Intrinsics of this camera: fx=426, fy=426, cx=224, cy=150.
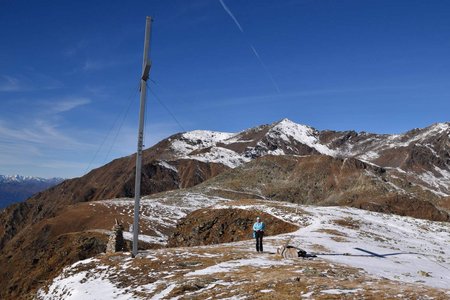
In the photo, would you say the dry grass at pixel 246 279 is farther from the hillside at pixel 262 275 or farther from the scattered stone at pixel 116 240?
the scattered stone at pixel 116 240

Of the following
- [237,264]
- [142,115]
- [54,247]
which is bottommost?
[54,247]

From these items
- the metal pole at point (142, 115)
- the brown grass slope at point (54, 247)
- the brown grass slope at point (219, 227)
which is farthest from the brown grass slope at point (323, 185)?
the metal pole at point (142, 115)

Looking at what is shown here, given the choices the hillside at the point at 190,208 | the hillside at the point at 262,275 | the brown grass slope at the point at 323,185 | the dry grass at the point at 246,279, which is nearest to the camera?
the dry grass at the point at 246,279

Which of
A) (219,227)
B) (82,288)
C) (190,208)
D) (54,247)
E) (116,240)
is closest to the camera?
(82,288)

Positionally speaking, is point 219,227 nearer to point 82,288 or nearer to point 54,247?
point 82,288

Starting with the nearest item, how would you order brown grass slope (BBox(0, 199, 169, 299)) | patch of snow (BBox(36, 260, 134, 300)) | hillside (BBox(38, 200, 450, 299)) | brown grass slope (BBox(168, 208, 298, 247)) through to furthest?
hillside (BBox(38, 200, 450, 299)), patch of snow (BBox(36, 260, 134, 300)), brown grass slope (BBox(168, 208, 298, 247)), brown grass slope (BBox(0, 199, 169, 299))

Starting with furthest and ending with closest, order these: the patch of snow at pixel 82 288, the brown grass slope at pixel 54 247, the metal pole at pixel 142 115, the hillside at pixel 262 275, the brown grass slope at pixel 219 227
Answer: the brown grass slope at pixel 54 247 < the brown grass slope at pixel 219 227 < the metal pole at pixel 142 115 < the patch of snow at pixel 82 288 < the hillside at pixel 262 275

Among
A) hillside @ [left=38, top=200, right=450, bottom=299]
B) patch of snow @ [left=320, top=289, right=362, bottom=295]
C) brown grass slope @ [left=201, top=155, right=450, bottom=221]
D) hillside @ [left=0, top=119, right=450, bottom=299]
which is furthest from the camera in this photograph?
brown grass slope @ [left=201, top=155, right=450, bottom=221]

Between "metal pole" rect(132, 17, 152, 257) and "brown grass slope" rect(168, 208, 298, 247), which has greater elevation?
"metal pole" rect(132, 17, 152, 257)

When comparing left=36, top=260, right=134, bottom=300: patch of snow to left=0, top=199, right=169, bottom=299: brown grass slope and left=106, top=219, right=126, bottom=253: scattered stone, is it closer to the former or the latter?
left=106, top=219, right=126, bottom=253: scattered stone

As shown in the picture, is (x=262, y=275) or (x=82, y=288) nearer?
(x=262, y=275)

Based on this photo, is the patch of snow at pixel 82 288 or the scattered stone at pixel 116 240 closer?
the patch of snow at pixel 82 288

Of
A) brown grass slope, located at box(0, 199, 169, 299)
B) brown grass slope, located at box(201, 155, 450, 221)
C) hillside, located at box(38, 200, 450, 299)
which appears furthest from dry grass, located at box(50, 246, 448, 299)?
brown grass slope, located at box(201, 155, 450, 221)

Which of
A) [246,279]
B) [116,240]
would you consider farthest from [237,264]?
[116,240]
